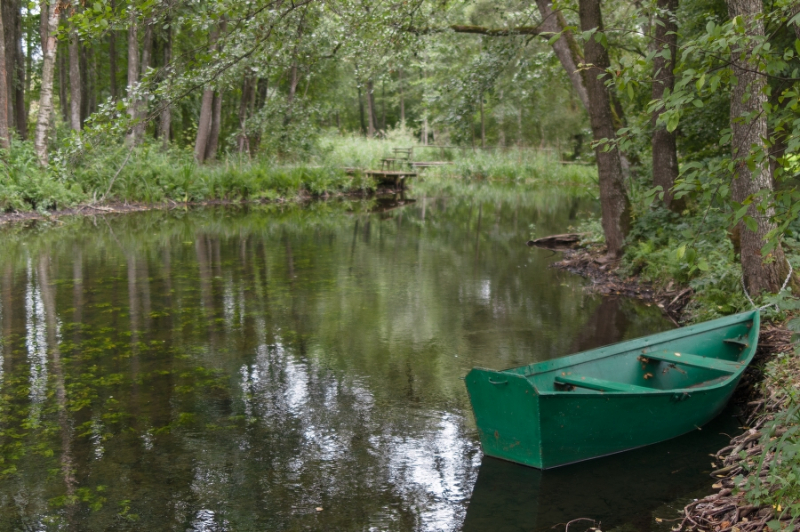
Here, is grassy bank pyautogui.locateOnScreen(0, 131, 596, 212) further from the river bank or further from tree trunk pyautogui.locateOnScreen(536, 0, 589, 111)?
the river bank

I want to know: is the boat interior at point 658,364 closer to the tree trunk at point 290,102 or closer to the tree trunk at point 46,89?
the tree trunk at point 46,89

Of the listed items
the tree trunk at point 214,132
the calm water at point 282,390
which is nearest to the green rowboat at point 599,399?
the calm water at point 282,390

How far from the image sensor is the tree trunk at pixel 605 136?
10430 millimetres

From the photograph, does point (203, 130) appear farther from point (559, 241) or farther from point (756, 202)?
point (756, 202)

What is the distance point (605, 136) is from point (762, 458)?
305 inches

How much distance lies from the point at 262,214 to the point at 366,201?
6.23m

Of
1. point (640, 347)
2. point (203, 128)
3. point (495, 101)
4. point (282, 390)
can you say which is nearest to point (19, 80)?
point (203, 128)

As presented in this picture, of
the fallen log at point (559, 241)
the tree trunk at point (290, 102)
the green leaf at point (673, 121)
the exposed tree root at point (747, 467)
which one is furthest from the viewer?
the tree trunk at point (290, 102)

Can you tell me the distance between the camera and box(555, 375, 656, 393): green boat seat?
5032 mm

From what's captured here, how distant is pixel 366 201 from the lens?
83.4 feet

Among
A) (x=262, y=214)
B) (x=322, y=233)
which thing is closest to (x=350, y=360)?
(x=322, y=233)

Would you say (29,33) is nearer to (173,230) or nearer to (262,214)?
(262,214)

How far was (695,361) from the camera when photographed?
5820mm

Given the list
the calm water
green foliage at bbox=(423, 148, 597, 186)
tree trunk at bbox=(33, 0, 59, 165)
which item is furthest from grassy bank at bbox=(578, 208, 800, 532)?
green foliage at bbox=(423, 148, 597, 186)
